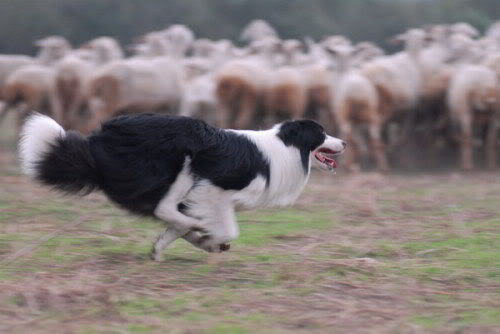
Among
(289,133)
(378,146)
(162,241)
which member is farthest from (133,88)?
(162,241)

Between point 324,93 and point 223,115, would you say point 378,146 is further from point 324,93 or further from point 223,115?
point 223,115

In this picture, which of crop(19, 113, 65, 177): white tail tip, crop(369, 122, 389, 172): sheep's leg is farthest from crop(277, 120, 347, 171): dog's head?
crop(369, 122, 389, 172): sheep's leg

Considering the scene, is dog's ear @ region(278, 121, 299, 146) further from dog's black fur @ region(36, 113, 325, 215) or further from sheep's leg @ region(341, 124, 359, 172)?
sheep's leg @ region(341, 124, 359, 172)

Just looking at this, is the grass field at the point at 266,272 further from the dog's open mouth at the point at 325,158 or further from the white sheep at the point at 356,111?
the white sheep at the point at 356,111

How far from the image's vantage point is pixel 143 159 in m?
5.32

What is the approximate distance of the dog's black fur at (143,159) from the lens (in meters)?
5.23

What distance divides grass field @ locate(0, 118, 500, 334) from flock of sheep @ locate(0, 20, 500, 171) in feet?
12.2

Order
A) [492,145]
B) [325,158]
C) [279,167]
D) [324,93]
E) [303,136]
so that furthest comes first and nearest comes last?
[324,93] < [492,145] < [325,158] < [303,136] < [279,167]

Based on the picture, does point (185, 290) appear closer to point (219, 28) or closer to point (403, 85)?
point (403, 85)

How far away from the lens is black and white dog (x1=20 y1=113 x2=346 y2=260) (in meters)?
5.21

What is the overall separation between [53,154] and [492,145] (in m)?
8.52

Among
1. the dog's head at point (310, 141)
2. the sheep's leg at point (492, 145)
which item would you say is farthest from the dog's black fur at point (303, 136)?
the sheep's leg at point (492, 145)

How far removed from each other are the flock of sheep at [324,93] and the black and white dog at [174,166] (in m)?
6.09

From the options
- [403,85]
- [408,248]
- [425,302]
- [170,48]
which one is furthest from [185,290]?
[170,48]
